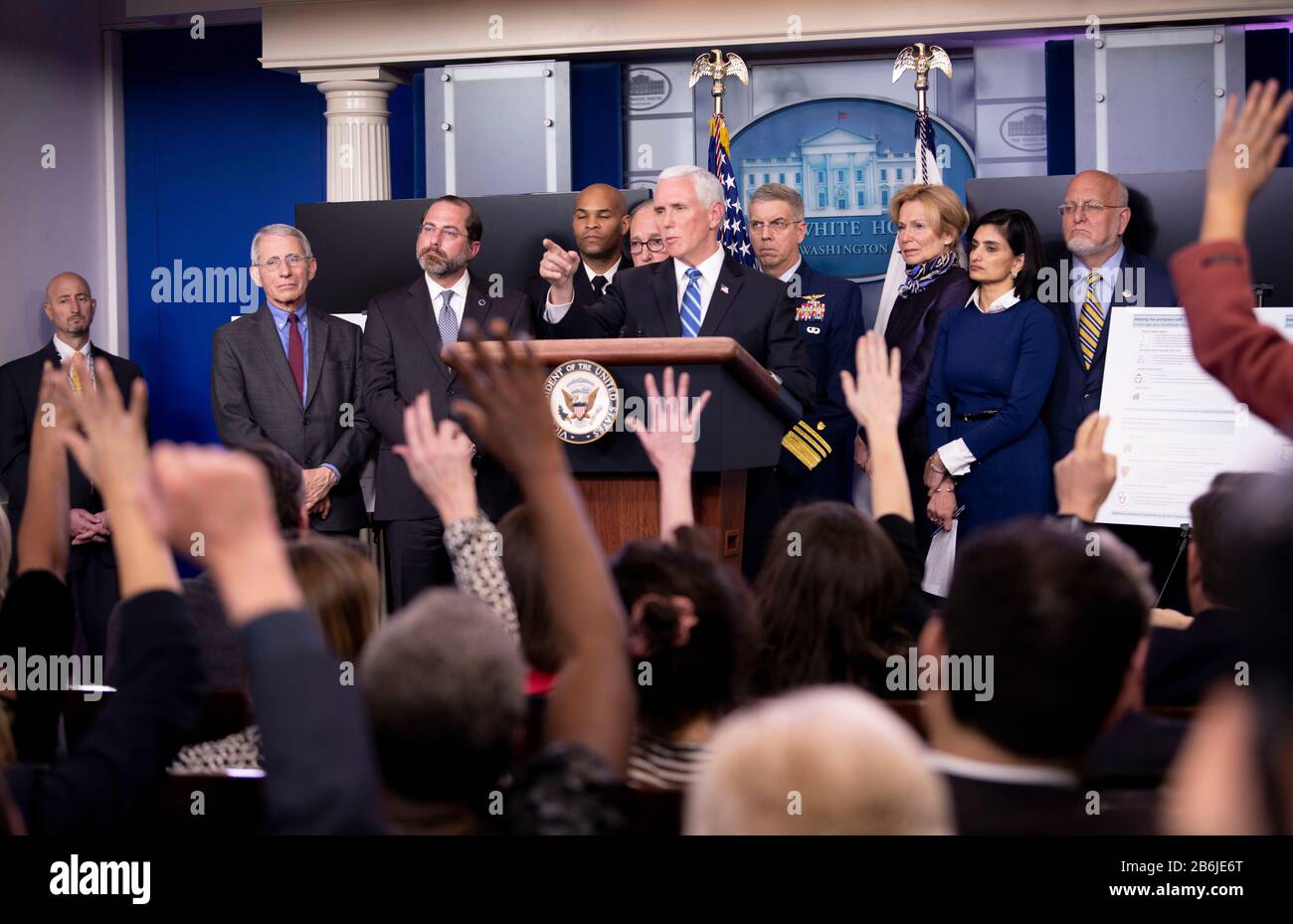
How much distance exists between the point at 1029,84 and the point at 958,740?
22.0 feet

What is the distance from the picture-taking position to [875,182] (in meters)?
7.54

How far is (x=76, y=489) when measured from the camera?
5.66m

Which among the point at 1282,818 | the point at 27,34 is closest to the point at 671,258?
the point at 1282,818

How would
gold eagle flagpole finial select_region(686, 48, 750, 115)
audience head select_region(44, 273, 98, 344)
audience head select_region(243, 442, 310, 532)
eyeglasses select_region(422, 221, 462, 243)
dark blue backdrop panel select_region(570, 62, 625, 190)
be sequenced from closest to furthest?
audience head select_region(243, 442, 310, 532) → eyeglasses select_region(422, 221, 462, 243) → audience head select_region(44, 273, 98, 344) → gold eagle flagpole finial select_region(686, 48, 750, 115) → dark blue backdrop panel select_region(570, 62, 625, 190)

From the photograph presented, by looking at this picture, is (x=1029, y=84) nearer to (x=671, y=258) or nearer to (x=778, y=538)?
(x=671, y=258)

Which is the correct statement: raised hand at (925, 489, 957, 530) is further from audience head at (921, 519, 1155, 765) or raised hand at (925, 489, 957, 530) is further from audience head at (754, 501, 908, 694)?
audience head at (921, 519, 1155, 765)

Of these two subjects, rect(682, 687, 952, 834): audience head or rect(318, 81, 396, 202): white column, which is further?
rect(318, 81, 396, 202): white column

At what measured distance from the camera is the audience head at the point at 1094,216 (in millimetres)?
4742

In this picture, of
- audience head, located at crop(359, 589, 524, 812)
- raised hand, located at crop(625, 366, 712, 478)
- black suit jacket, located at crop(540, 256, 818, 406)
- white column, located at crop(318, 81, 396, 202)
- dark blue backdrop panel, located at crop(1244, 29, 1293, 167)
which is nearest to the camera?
audience head, located at crop(359, 589, 524, 812)

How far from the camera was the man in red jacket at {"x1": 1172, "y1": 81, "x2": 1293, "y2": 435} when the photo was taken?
5.94 ft

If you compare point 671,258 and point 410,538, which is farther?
point 410,538

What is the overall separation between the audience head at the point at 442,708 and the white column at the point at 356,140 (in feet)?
19.7

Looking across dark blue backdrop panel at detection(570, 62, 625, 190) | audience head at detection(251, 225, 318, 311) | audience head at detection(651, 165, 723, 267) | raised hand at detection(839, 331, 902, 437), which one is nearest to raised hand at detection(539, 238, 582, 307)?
audience head at detection(651, 165, 723, 267)

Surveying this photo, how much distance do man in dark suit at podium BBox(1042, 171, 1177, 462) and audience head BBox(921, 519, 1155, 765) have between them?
3321 millimetres
